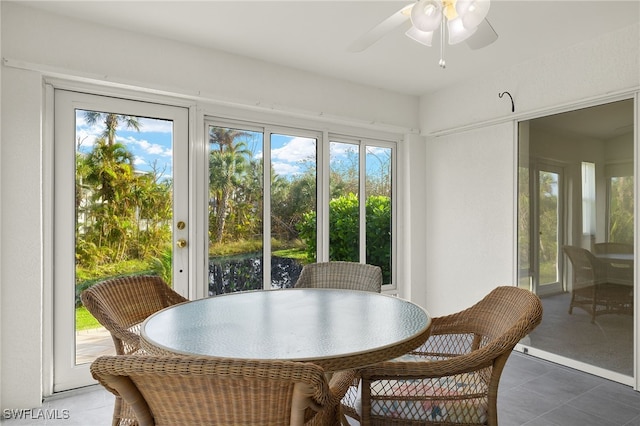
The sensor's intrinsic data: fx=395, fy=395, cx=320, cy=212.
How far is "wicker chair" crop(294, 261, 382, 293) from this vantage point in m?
2.73

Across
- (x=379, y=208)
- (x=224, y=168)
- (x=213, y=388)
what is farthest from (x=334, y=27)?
(x=213, y=388)

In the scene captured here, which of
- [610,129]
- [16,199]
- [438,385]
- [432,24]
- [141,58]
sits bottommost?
[438,385]

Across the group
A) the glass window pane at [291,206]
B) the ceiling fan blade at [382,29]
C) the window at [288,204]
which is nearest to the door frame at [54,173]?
the window at [288,204]

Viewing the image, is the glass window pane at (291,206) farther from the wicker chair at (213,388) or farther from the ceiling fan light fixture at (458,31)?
the wicker chair at (213,388)

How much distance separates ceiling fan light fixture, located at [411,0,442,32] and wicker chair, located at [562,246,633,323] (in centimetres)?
237

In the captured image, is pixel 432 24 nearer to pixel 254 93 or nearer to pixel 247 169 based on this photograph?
pixel 254 93

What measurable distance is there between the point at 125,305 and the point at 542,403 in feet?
8.52

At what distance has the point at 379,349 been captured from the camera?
1283 millimetres

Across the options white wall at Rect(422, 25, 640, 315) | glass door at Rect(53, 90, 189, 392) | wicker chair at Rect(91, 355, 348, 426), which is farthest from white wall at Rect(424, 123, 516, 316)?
wicker chair at Rect(91, 355, 348, 426)

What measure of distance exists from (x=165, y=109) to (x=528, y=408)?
3265 mm

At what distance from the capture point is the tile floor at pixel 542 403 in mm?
2326

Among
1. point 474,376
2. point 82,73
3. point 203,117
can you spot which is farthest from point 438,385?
point 82,73

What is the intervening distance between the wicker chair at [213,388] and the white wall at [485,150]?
3127mm

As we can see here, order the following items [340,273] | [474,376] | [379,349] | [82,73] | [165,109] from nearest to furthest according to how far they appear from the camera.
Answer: [379,349] < [474,376] < [82,73] < [340,273] < [165,109]
